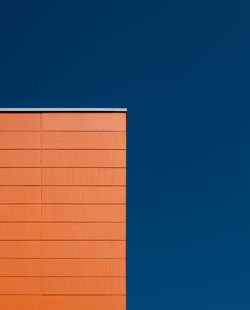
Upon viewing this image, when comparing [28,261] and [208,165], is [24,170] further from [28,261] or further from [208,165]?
[208,165]

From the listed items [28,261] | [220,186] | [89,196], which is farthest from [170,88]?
[28,261]

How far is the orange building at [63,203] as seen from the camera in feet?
9.65

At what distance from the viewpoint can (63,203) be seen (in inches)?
116

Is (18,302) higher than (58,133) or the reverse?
the reverse

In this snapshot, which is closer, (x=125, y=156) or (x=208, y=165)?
(x=125, y=156)

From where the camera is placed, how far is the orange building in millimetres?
2941

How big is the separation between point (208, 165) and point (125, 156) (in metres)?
1.03

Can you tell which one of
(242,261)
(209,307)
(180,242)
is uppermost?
(180,242)

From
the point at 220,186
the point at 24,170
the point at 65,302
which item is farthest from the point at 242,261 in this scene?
the point at 24,170

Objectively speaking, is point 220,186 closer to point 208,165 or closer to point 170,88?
point 208,165

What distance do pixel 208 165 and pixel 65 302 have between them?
2234 millimetres

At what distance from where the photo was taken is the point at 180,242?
326 cm

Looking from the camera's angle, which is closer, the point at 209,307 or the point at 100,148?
the point at 100,148

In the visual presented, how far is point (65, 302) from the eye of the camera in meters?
2.96
